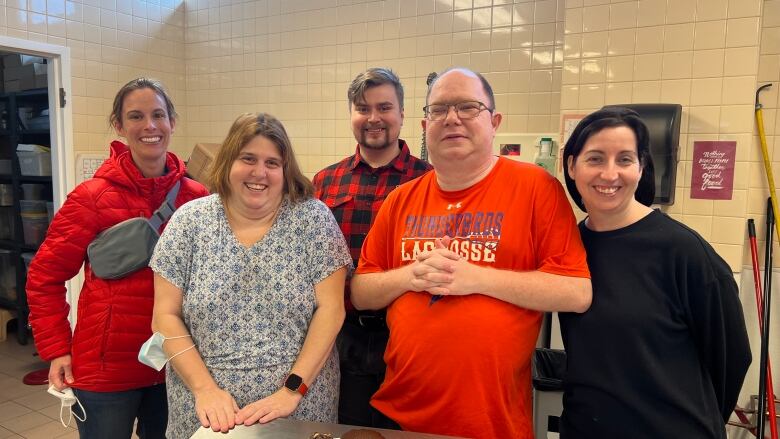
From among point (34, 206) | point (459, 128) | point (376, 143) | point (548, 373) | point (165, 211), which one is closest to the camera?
point (459, 128)

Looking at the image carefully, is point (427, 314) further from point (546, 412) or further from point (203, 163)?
point (203, 163)

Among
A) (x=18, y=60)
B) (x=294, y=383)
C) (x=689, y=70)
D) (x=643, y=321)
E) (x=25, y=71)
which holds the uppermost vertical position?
(x=18, y=60)

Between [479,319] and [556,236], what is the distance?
0.96 feet

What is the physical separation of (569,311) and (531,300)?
12 cm

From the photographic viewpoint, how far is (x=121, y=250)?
1.60 m

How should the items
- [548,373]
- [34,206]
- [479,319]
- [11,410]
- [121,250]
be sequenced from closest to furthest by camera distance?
[479,319], [121,250], [548,373], [11,410], [34,206]

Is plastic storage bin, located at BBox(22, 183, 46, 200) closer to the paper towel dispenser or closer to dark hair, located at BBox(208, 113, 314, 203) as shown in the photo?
dark hair, located at BBox(208, 113, 314, 203)

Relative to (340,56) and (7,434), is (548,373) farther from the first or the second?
(7,434)

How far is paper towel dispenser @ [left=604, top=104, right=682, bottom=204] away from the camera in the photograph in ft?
7.61

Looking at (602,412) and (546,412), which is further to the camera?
(546,412)

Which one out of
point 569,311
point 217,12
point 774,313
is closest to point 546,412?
point 569,311

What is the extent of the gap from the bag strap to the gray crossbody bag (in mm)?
48

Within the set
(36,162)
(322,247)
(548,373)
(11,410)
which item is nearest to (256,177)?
(322,247)

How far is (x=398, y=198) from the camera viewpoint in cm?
157
